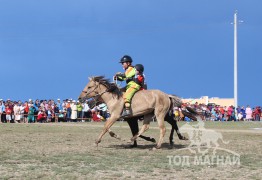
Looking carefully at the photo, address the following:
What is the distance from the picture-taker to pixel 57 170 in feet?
31.4

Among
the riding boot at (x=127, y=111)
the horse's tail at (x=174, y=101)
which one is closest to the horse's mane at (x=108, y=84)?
the riding boot at (x=127, y=111)

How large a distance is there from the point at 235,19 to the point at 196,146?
43249 mm

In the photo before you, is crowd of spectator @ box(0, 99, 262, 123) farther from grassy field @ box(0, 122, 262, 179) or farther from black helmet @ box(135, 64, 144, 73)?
grassy field @ box(0, 122, 262, 179)

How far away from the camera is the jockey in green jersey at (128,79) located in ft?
46.5

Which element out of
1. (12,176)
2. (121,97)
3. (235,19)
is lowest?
(12,176)

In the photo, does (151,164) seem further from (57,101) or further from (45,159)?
(57,101)

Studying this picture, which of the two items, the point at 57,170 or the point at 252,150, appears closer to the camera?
the point at 57,170

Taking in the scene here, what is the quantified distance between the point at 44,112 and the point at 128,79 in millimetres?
24501

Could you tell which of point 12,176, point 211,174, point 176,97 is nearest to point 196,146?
point 176,97

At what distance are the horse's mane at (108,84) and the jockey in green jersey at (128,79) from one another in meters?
0.27

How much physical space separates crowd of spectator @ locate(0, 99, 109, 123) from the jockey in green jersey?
70.8 feet

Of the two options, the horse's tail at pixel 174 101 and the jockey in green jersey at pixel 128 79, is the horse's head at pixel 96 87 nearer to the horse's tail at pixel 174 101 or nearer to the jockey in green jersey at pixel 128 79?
the jockey in green jersey at pixel 128 79

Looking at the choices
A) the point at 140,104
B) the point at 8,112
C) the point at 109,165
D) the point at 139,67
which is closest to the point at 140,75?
the point at 139,67

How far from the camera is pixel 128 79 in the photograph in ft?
47.5
